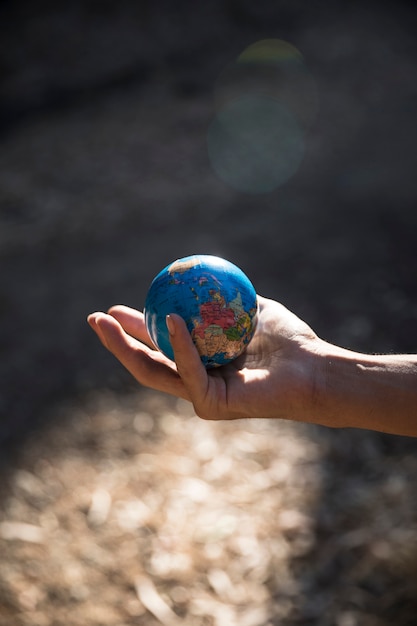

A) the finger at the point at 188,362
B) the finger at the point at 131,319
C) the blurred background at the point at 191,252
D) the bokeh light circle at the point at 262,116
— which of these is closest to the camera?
the finger at the point at 188,362

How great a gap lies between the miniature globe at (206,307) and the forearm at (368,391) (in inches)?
16.7

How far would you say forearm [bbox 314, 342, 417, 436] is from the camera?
273 centimetres

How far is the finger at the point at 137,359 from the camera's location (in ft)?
9.57

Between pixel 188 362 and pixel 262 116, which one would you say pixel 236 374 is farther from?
pixel 262 116

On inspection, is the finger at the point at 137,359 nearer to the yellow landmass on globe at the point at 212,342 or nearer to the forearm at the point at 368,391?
the yellow landmass on globe at the point at 212,342

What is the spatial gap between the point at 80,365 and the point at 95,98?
6.11 m

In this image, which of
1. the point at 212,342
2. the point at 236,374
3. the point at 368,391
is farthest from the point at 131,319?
the point at 368,391

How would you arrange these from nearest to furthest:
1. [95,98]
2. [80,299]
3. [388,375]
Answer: [388,375] < [80,299] < [95,98]

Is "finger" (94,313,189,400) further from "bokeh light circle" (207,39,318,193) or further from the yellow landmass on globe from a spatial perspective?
"bokeh light circle" (207,39,318,193)

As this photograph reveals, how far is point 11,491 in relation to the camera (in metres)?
4.25

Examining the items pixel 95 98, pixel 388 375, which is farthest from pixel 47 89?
pixel 388 375

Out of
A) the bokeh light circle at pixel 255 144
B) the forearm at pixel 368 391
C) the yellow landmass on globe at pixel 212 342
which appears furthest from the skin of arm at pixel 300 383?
the bokeh light circle at pixel 255 144

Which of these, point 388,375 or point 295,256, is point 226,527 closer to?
point 388,375

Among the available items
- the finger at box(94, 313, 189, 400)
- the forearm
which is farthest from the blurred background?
the finger at box(94, 313, 189, 400)
